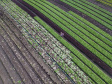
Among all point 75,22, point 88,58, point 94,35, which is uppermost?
point 75,22

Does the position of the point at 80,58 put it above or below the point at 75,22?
below

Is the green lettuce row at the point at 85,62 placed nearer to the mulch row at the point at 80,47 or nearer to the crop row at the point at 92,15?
the mulch row at the point at 80,47

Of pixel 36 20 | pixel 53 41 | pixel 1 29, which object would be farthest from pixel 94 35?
pixel 1 29

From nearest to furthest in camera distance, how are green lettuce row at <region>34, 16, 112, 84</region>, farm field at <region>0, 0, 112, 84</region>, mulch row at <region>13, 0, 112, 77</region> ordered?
farm field at <region>0, 0, 112, 84</region>, green lettuce row at <region>34, 16, 112, 84</region>, mulch row at <region>13, 0, 112, 77</region>

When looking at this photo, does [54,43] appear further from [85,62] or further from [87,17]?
[87,17]

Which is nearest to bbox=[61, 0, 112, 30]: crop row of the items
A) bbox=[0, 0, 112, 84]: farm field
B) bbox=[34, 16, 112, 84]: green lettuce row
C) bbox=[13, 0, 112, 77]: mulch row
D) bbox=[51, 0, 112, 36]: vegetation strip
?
bbox=[0, 0, 112, 84]: farm field

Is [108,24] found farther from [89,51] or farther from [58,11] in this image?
[58,11]

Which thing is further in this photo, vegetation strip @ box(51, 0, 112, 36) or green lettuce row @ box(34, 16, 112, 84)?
→ vegetation strip @ box(51, 0, 112, 36)

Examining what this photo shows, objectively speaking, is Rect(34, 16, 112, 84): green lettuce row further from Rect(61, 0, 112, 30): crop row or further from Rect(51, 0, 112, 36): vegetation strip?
Rect(61, 0, 112, 30): crop row
